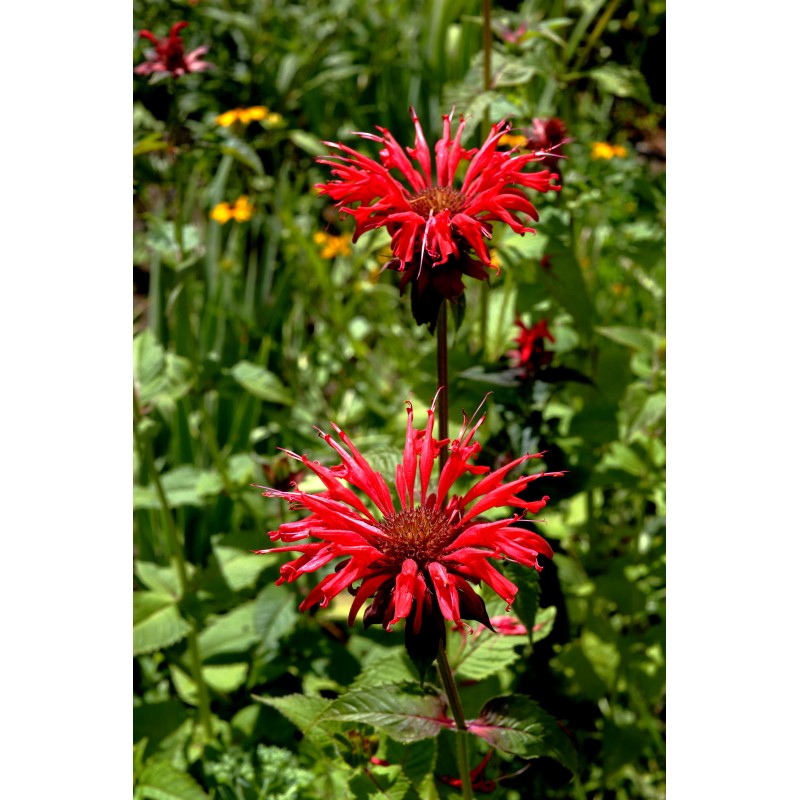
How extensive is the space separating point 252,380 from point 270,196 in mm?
1126

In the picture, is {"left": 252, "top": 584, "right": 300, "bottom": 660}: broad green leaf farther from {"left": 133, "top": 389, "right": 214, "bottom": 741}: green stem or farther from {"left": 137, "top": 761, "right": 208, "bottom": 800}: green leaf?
{"left": 137, "top": 761, "right": 208, "bottom": 800}: green leaf

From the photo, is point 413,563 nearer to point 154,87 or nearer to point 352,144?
point 154,87

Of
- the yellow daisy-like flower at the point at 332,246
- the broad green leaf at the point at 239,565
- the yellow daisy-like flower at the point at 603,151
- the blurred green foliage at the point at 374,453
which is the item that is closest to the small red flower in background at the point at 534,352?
the blurred green foliage at the point at 374,453

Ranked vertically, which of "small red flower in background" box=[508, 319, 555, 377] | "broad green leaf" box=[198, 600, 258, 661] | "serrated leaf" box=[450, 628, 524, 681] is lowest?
"broad green leaf" box=[198, 600, 258, 661]

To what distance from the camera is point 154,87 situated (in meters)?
1.52

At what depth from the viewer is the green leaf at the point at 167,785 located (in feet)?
3.82

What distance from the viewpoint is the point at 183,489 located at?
1648mm

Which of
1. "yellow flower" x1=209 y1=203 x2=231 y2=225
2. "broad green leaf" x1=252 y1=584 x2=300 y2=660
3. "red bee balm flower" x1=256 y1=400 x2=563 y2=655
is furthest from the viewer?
"yellow flower" x1=209 y1=203 x2=231 y2=225

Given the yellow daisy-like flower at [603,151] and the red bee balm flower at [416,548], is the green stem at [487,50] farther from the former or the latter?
the yellow daisy-like flower at [603,151]

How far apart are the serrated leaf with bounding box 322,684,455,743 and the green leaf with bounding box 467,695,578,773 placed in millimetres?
36

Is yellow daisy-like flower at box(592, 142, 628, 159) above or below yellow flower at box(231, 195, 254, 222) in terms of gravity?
above

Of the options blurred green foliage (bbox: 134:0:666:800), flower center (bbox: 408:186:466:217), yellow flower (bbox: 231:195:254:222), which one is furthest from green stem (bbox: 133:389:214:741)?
yellow flower (bbox: 231:195:254:222)

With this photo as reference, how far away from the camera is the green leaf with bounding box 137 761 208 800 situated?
1.16 m

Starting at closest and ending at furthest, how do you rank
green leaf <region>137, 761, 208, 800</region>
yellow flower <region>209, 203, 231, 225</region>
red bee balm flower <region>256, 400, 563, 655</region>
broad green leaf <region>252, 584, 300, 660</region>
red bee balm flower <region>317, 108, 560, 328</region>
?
red bee balm flower <region>256, 400, 563, 655</region> < red bee balm flower <region>317, 108, 560, 328</region> < green leaf <region>137, 761, 208, 800</region> < broad green leaf <region>252, 584, 300, 660</region> < yellow flower <region>209, 203, 231, 225</region>
